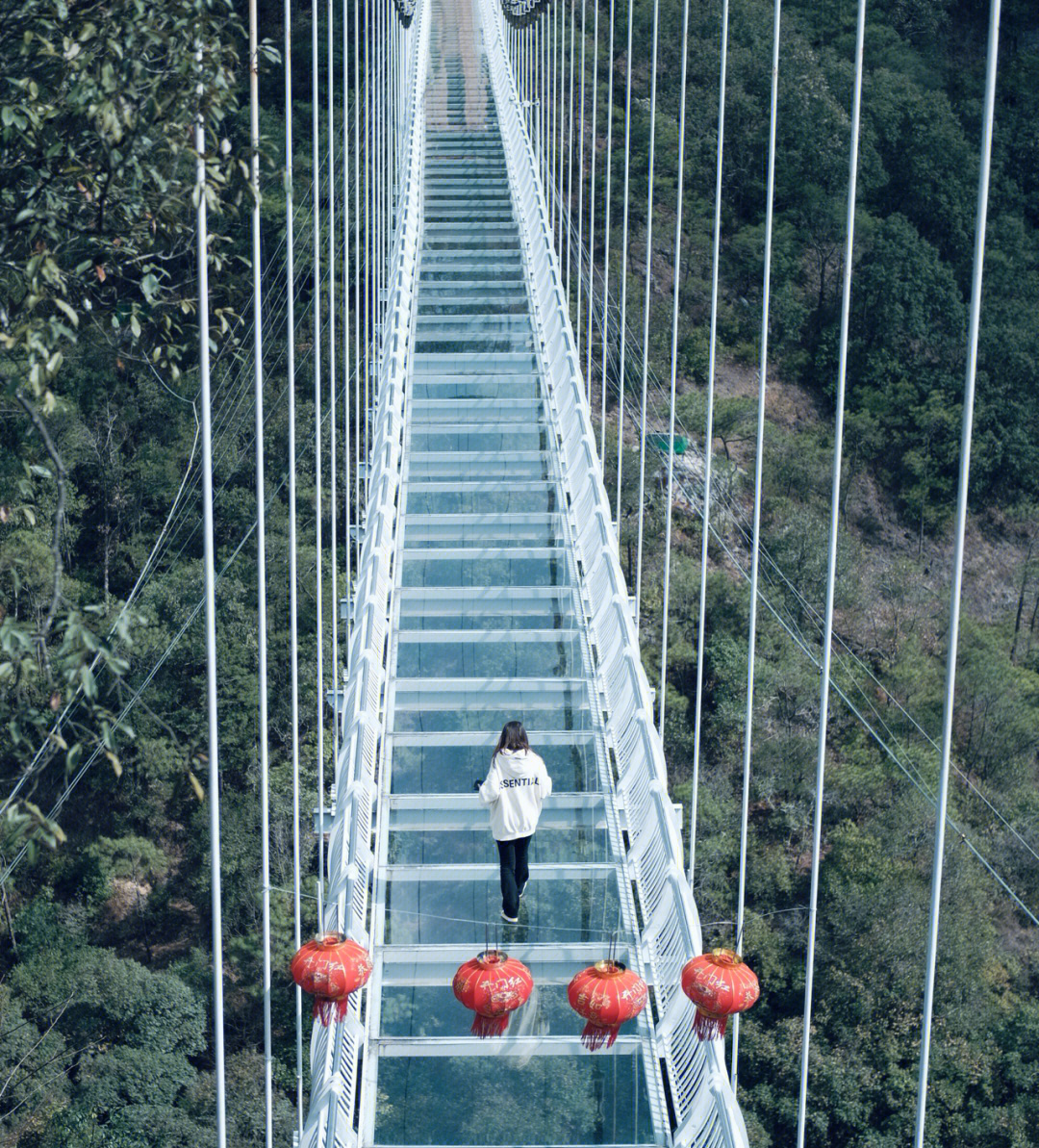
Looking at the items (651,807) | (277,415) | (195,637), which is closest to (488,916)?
(651,807)

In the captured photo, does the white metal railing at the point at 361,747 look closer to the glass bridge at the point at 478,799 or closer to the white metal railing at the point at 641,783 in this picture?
the glass bridge at the point at 478,799

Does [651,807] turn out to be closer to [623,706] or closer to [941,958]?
[623,706]

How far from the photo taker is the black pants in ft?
23.3

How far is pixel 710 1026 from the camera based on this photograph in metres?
5.84

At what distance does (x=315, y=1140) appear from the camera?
557 cm

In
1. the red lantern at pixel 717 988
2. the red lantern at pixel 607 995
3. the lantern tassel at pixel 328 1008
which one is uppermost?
the red lantern at pixel 717 988

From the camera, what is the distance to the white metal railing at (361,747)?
5930 mm

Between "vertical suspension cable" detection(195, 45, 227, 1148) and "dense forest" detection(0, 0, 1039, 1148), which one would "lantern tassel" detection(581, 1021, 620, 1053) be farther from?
"dense forest" detection(0, 0, 1039, 1148)

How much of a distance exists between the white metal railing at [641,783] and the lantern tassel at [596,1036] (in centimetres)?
28

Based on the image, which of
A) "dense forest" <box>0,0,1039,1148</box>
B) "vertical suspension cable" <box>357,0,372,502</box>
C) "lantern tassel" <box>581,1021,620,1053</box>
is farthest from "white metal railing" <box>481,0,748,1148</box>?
"dense forest" <box>0,0,1039,1148</box>

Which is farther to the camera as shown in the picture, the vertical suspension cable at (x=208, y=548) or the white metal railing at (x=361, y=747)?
the white metal railing at (x=361, y=747)

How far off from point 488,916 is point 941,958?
39.2ft

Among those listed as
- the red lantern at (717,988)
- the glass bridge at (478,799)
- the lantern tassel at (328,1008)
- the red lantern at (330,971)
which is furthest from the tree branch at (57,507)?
the red lantern at (717,988)

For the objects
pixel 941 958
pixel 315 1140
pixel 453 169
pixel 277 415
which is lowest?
pixel 941 958
